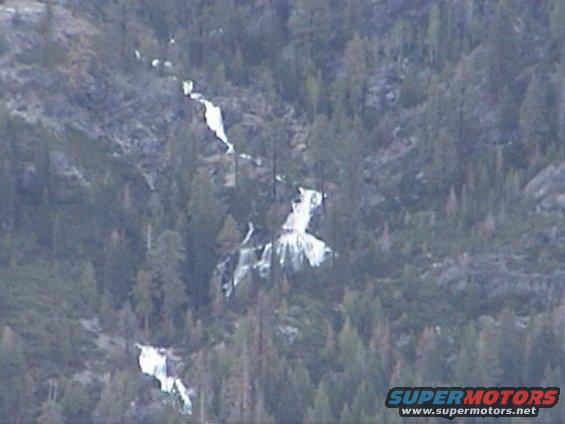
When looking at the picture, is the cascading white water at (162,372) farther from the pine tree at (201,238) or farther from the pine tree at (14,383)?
the pine tree at (14,383)

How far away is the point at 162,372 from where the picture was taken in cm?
11625

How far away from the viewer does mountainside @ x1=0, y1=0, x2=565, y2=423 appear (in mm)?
111312

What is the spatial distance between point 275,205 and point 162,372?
19.2 m

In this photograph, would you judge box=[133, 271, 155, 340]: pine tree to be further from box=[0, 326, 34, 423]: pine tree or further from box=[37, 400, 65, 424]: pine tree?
box=[37, 400, 65, 424]: pine tree

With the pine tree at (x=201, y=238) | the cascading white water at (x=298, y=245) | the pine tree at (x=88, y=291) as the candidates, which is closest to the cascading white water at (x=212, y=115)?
the cascading white water at (x=298, y=245)

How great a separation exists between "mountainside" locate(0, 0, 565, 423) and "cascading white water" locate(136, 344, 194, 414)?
0.65 ft

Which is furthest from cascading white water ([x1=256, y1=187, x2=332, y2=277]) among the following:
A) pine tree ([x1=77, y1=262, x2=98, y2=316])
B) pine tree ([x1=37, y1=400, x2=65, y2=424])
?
pine tree ([x1=37, y1=400, x2=65, y2=424])

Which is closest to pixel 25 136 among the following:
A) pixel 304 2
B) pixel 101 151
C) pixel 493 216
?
pixel 101 151

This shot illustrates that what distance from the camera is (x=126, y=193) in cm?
13112

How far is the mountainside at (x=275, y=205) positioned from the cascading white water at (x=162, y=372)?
0.65ft

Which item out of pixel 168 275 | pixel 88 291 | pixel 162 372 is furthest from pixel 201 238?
pixel 162 372

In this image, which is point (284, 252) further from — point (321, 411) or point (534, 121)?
point (321, 411)

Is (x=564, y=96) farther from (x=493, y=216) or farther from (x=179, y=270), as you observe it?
(x=179, y=270)

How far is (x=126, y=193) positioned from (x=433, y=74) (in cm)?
2475
